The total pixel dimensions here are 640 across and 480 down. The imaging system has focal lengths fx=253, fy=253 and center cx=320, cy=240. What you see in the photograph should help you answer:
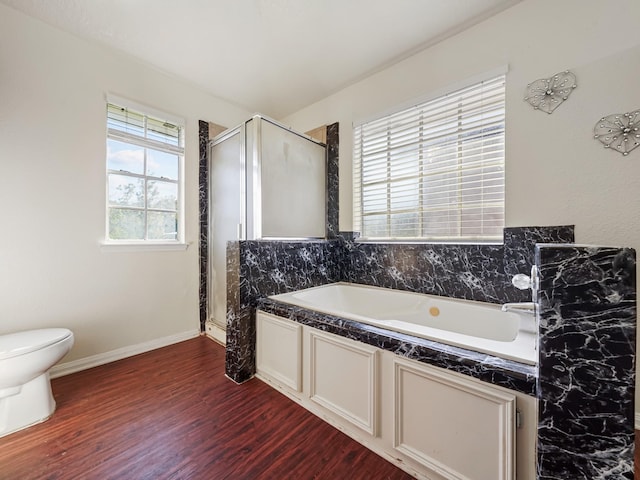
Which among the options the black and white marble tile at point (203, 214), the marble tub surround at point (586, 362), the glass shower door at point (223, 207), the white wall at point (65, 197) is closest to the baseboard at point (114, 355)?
the white wall at point (65, 197)

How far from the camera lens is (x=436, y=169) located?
221 centimetres

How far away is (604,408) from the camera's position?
780 millimetres

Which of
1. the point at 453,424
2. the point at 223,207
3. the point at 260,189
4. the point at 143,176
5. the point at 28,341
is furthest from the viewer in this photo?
the point at 223,207

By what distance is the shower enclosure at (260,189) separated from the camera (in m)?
2.39

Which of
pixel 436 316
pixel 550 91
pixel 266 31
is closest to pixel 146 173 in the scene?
pixel 266 31

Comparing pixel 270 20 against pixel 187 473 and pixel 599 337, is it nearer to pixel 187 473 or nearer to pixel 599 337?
pixel 599 337

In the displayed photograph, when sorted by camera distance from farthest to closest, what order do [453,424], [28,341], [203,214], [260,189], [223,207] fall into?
[203,214] → [223,207] → [260,189] → [28,341] → [453,424]

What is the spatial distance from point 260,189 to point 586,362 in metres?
2.26

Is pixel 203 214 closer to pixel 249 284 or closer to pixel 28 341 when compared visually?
pixel 249 284

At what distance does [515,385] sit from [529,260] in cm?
118

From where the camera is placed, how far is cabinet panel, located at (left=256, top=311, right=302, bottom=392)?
1731mm

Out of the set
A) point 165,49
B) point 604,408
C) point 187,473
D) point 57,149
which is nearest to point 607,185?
point 604,408

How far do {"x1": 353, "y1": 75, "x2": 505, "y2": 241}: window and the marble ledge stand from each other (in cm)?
120

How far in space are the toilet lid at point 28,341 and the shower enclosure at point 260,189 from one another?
1280mm
